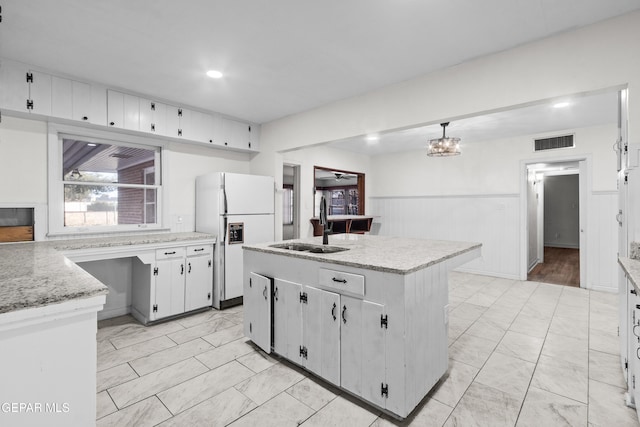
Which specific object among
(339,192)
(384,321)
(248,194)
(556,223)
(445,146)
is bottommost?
(384,321)

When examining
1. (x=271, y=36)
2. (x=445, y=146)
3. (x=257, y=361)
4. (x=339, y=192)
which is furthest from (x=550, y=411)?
(x=339, y=192)

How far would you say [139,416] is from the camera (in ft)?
6.23

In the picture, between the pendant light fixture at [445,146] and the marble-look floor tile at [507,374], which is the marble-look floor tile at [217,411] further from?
the pendant light fixture at [445,146]

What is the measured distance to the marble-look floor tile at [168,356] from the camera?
248 cm

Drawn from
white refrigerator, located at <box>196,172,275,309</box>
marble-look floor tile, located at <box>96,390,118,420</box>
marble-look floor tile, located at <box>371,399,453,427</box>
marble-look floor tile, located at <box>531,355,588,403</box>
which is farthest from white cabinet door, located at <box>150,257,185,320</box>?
marble-look floor tile, located at <box>531,355,588,403</box>

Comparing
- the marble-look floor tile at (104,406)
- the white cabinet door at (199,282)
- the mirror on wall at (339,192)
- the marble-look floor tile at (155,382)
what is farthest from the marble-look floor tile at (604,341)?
the mirror on wall at (339,192)

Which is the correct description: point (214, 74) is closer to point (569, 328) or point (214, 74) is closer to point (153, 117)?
point (153, 117)

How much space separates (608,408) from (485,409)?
78 centimetres

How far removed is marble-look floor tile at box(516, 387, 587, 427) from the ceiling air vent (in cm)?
425

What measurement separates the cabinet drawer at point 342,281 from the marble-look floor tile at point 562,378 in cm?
153

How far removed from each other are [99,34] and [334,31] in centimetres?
177

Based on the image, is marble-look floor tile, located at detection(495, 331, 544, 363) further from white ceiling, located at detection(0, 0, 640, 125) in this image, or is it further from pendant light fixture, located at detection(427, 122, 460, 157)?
white ceiling, located at detection(0, 0, 640, 125)

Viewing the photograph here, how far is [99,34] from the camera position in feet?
7.61

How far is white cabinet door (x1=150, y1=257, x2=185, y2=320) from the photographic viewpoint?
3.40 meters
